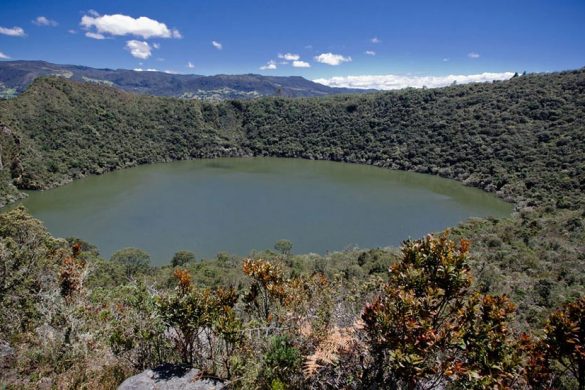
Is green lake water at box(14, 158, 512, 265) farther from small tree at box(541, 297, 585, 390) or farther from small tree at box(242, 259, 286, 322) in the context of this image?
small tree at box(541, 297, 585, 390)

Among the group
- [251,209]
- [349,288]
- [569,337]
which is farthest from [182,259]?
[569,337]

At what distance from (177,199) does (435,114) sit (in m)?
60.0

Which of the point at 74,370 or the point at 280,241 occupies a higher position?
the point at 74,370

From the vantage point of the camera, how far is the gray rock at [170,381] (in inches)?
267

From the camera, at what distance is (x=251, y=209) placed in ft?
180

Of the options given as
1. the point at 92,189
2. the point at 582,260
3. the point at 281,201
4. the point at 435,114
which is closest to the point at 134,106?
the point at 92,189

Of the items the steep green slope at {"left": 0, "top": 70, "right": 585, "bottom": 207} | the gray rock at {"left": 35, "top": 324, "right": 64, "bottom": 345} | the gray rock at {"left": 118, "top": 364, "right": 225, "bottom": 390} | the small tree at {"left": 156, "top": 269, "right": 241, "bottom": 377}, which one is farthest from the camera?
the steep green slope at {"left": 0, "top": 70, "right": 585, "bottom": 207}

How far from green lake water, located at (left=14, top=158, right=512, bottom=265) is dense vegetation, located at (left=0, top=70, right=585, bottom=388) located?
449 centimetres

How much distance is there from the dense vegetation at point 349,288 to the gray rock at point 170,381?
1.57ft

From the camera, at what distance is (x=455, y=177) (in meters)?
71.3

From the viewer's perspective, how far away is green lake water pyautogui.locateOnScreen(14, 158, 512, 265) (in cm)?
4306

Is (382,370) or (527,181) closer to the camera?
(382,370)

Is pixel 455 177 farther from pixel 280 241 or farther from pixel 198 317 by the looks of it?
pixel 198 317

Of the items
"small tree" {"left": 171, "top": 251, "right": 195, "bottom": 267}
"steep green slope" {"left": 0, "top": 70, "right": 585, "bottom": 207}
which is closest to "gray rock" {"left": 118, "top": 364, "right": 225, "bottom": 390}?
"small tree" {"left": 171, "top": 251, "right": 195, "bottom": 267}
